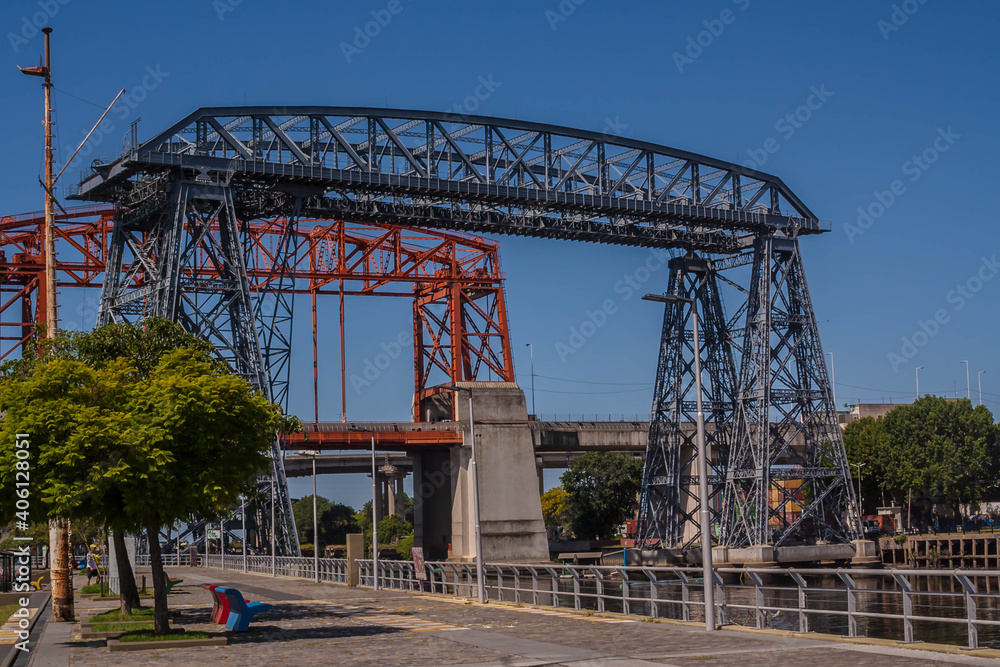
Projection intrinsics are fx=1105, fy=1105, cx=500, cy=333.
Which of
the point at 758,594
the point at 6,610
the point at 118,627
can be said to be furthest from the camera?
the point at 6,610

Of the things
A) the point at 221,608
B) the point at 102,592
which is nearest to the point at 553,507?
the point at 102,592

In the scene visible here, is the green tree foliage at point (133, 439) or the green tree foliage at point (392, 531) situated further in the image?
the green tree foliage at point (392, 531)

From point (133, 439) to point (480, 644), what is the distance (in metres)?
8.95

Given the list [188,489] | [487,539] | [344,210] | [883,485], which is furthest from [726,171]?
[188,489]

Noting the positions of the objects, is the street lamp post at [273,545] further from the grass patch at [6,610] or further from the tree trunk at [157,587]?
the tree trunk at [157,587]

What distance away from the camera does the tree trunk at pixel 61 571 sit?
28578 millimetres

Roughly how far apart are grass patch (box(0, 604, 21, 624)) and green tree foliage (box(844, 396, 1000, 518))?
81896 mm

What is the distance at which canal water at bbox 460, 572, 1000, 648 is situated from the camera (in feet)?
103

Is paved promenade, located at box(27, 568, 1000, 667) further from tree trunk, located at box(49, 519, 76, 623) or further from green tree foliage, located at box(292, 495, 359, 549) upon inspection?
green tree foliage, located at box(292, 495, 359, 549)

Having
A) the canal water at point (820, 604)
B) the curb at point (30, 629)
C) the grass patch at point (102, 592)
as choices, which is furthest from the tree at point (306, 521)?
the curb at point (30, 629)

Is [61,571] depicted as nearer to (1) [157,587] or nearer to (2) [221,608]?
(2) [221,608]

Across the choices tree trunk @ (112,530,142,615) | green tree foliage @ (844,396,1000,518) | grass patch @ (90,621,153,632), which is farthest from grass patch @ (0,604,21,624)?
green tree foliage @ (844,396,1000,518)

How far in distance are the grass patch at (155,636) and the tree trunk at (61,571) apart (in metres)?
3.60

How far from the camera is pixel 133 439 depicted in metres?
24.7
